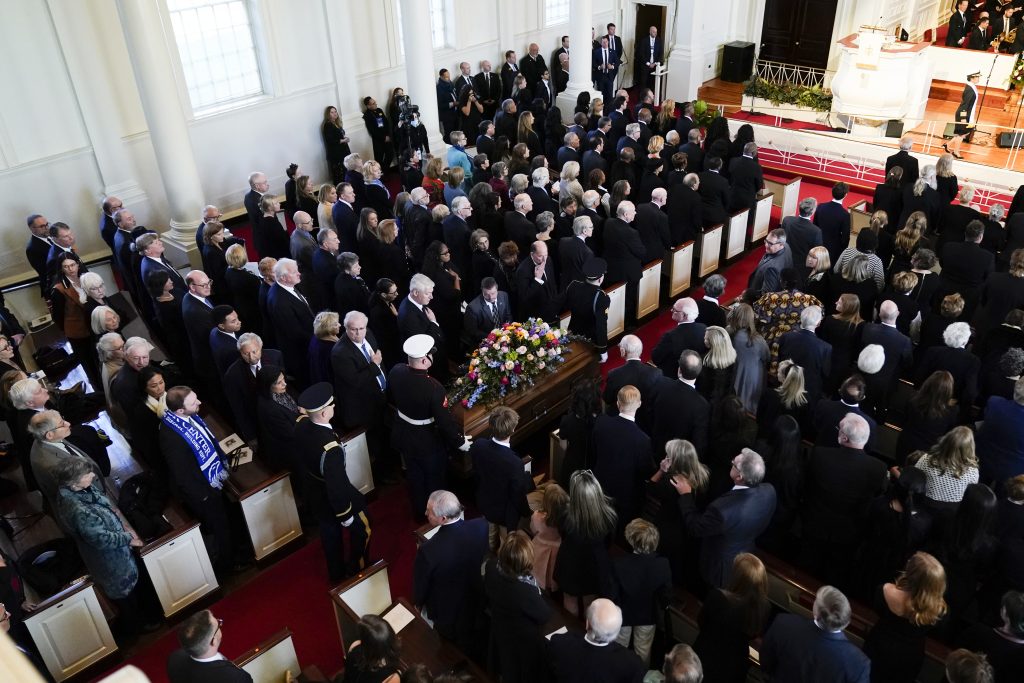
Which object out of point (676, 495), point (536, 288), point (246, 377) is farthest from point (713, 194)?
point (246, 377)

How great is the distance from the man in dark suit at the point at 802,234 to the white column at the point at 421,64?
6.19m

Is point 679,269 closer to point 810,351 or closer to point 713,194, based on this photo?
point 713,194

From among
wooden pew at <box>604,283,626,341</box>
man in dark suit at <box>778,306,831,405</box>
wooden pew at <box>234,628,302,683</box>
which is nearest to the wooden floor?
wooden pew at <box>604,283,626,341</box>

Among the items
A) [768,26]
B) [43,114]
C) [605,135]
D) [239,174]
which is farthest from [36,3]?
[768,26]

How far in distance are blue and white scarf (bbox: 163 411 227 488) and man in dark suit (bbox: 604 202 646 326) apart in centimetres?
444

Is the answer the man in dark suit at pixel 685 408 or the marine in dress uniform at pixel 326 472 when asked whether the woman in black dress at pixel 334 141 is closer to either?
the marine in dress uniform at pixel 326 472

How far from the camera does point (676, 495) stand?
15.6 ft

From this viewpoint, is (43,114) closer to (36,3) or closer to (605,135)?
(36,3)

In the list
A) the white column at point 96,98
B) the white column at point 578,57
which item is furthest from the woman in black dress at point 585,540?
the white column at point 578,57

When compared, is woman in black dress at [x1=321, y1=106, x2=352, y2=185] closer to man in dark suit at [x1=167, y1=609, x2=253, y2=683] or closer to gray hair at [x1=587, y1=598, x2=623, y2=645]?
man in dark suit at [x1=167, y1=609, x2=253, y2=683]

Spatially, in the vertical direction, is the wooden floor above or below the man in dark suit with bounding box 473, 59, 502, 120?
below

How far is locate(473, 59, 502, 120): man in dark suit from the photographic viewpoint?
565 inches

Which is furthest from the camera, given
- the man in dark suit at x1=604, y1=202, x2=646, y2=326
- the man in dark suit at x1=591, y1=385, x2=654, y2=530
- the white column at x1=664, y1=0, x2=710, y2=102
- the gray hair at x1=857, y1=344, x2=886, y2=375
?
the white column at x1=664, y1=0, x2=710, y2=102

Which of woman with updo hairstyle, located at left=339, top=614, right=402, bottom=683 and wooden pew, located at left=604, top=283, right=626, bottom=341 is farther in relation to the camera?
wooden pew, located at left=604, top=283, right=626, bottom=341
